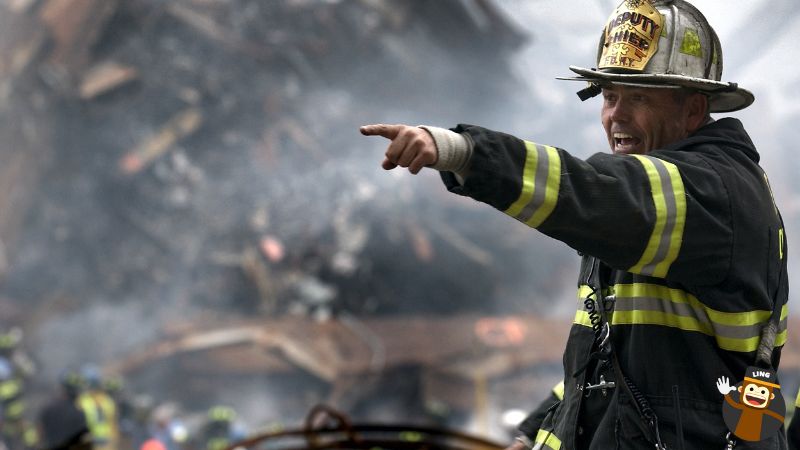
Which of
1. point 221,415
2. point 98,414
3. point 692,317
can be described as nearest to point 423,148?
point 692,317

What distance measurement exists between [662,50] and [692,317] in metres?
0.53

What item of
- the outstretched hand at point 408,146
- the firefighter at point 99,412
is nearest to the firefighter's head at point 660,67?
the outstretched hand at point 408,146

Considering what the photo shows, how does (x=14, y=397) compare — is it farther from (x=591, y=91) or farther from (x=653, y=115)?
(x=653, y=115)

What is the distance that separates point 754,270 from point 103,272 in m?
10.3

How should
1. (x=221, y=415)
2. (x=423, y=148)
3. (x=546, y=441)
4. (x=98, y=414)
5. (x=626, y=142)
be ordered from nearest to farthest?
(x=423, y=148), (x=626, y=142), (x=546, y=441), (x=98, y=414), (x=221, y=415)

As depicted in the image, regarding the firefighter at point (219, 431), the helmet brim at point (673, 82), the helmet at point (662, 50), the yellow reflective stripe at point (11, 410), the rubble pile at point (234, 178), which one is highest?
the helmet at point (662, 50)

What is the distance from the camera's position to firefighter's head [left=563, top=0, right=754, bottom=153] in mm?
1745

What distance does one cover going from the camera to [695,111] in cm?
181

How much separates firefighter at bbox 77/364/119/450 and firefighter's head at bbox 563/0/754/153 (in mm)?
6418

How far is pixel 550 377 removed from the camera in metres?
10.8

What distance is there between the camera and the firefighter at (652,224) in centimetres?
138

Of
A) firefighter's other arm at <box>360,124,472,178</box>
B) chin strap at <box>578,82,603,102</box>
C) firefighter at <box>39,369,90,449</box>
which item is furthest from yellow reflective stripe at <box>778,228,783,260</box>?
firefighter at <box>39,369,90,449</box>

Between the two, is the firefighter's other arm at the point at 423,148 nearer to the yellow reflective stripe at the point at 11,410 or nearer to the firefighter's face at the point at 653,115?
the firefighter's face at the point at 653,115

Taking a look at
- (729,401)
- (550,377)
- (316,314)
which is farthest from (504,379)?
(729,401)
